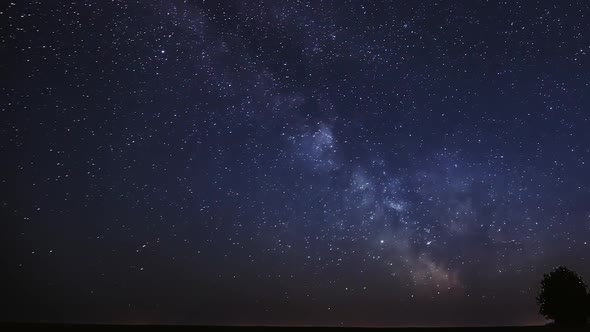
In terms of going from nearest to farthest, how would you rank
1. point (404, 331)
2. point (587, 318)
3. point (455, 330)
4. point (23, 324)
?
point (23, 324), point (404, 331), point (455, 330), point (587, 318)

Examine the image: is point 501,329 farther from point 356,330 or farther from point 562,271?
point 562,271

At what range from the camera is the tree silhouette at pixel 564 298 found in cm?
2597

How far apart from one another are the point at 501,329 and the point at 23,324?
53.4 ft

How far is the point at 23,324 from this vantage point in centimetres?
1070

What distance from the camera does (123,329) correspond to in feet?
36.8

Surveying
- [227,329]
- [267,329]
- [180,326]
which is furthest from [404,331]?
[180,326]

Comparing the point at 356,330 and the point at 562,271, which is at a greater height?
the point at 562,271

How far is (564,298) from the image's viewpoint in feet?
87.7

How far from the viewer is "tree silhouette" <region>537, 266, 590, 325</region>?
85.2 ft

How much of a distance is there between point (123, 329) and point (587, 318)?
93.3ft

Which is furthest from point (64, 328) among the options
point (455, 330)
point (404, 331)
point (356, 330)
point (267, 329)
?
point (455, 330)

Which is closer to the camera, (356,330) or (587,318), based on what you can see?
(356,330)

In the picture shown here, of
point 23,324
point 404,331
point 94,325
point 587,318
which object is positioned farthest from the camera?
point 587,318

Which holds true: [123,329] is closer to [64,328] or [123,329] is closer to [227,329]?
[64,328]
